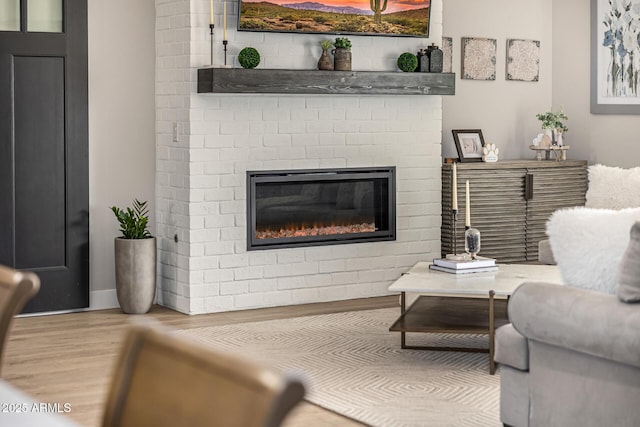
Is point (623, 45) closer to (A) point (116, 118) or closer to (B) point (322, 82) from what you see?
(B) point (322, 82)

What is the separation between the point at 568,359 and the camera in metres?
3.42

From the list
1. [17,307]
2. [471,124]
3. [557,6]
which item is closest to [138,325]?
[17,307]

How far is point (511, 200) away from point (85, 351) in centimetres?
341

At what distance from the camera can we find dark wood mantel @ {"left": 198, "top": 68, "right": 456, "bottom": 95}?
5.99 metres

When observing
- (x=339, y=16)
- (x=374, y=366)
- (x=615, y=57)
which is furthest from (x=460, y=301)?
(x=615, y=57)

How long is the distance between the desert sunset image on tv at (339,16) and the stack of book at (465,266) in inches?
77.1

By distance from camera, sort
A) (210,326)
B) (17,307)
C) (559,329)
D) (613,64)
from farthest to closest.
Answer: (613,64) → (210,326) → (559,329) → (17,307)

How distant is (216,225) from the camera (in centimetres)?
621

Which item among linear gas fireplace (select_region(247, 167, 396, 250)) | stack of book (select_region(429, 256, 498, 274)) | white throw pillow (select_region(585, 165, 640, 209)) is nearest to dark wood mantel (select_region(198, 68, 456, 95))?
linear gas fireplace (select_region(247, 167, 396, 250))

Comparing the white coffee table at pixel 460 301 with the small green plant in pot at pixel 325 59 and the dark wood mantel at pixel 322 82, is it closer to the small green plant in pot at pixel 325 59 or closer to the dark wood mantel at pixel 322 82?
the dark wood mantel at pixel 322 82

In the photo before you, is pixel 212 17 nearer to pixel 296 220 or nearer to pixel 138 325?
pixel 296 220

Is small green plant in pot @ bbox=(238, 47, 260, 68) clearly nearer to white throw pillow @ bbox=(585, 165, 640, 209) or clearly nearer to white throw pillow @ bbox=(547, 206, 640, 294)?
white throw pillow @ bbox=(585, 165, 640, 209)

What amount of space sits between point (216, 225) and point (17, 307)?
4.32 m

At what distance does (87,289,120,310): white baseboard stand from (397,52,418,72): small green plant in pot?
2.42 m
